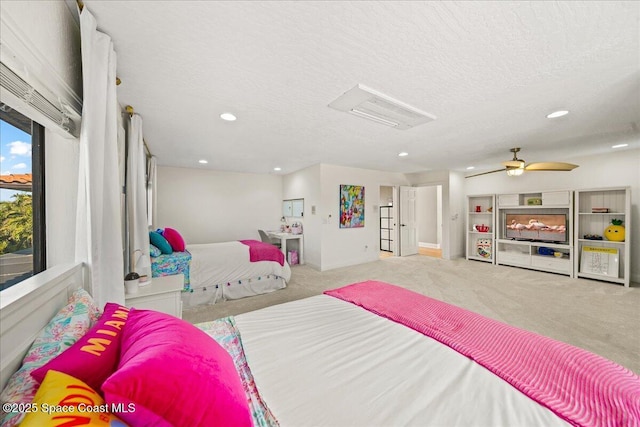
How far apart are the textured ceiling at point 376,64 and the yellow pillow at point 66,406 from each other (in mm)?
1579

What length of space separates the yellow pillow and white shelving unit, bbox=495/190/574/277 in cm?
659

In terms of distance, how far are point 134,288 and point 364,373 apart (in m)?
1.92

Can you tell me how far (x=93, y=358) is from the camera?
0.73 m

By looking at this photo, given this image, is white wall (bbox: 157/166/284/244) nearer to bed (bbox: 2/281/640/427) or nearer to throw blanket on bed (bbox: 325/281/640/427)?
bed (bbox: 2/281/640/427)

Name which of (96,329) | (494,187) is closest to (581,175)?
(494,187)

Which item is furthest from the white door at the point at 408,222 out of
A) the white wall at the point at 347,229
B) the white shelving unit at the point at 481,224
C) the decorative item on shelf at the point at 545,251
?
the decorative item on shelf at the point at 545,251

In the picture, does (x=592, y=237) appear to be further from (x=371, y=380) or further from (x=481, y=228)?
(x=371, y=380)

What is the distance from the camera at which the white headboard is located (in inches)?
26.0

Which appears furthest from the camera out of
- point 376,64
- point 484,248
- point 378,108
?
point 484,248

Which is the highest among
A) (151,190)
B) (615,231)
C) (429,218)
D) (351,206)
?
(151,190)

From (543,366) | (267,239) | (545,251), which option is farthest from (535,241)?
(267,239)

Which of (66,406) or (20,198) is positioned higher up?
(20,198)

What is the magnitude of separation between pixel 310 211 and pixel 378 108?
339 centimetres

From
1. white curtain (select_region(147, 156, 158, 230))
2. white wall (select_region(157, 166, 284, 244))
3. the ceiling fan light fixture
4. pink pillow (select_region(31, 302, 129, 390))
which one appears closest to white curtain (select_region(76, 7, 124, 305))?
pink pillow (select_region(31, 302, 129, 390))
